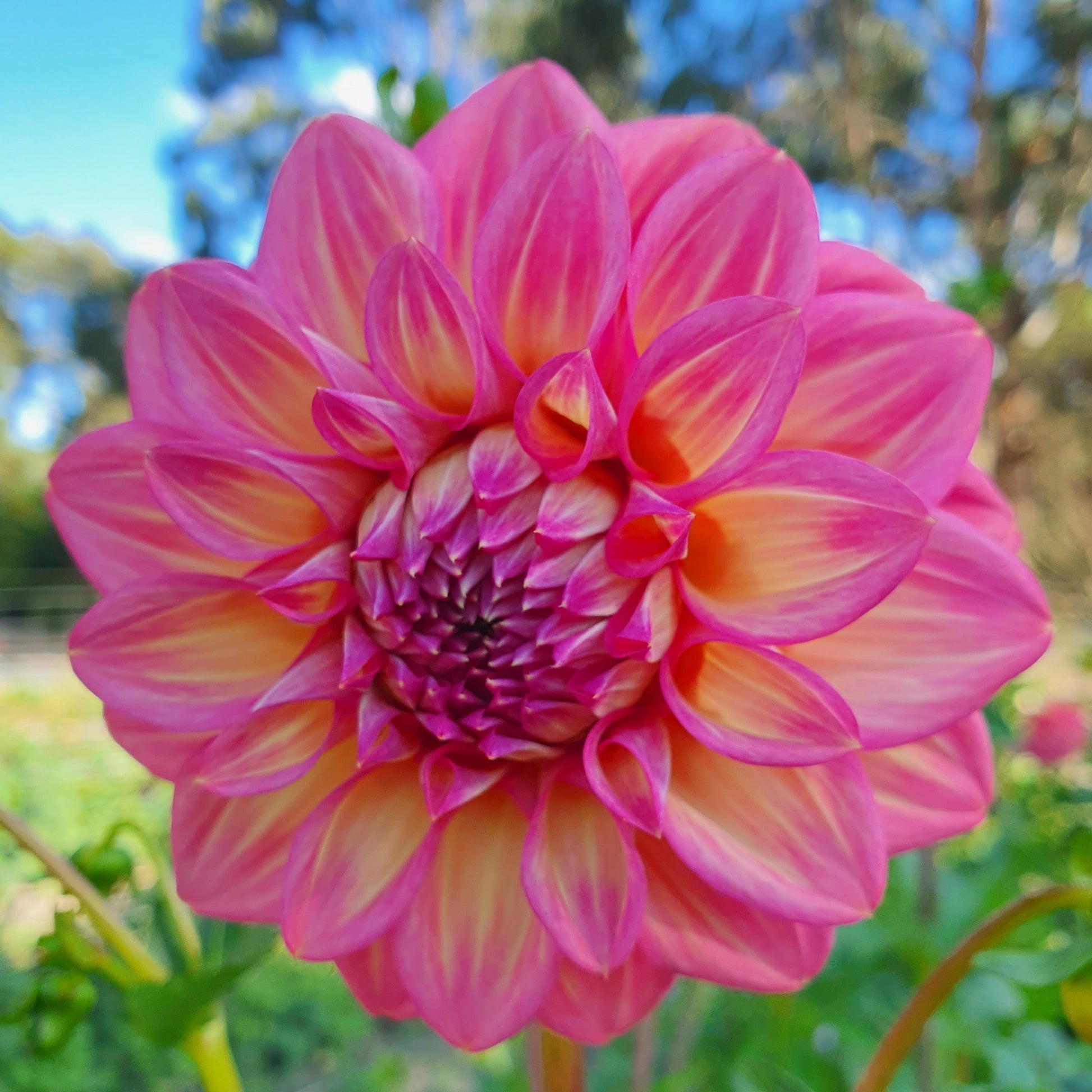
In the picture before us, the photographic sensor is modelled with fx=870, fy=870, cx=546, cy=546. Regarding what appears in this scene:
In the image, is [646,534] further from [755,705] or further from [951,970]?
[951,970]

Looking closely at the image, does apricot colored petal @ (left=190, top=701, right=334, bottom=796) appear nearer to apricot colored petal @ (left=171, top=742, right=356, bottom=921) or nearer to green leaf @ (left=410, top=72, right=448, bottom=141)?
apricot colored petal @ (left=171, top=742, right=356, bottom=921)

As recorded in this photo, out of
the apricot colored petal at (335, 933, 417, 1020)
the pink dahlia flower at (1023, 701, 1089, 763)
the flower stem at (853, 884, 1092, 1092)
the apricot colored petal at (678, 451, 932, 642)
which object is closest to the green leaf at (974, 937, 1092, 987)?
the flower stem at (853, 884, 1092, 1092)

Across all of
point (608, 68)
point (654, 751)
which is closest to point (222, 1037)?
point (654, 751)

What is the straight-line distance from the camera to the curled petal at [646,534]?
452 mm

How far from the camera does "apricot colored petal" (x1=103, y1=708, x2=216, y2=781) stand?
522 mm

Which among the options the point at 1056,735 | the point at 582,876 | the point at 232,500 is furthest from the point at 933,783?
the point at 1056,735

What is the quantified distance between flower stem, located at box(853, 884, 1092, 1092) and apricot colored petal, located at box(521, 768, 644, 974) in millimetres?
191

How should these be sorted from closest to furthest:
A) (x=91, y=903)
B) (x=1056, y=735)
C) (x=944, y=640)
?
(x=944, y=640) → (x=91, y=903) → (x=1056, y=735)

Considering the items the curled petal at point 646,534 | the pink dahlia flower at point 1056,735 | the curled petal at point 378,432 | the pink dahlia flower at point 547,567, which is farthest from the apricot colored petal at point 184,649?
the pink dahlia flower at point 1056,735

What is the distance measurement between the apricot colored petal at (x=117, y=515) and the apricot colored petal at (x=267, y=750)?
4.0 inches

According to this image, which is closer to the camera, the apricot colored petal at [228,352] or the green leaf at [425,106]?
the apricot colored petal at [228,352]

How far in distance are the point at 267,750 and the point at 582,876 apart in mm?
193

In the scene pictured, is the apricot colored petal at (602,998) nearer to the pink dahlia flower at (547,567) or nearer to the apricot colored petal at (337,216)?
the pink dahlia flower at (547,567)

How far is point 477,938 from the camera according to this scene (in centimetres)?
48
